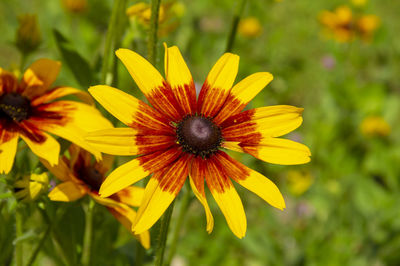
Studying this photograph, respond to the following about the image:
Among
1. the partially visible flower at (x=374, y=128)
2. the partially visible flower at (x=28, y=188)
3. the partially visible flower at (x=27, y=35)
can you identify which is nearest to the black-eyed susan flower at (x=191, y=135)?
the partially visible flower at (x=28, y=188)

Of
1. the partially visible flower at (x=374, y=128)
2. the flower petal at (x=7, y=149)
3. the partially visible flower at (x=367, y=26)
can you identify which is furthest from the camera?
the partially visible flower at (x=367, y=26)

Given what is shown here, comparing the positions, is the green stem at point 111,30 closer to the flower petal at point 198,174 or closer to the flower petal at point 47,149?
the flower petal at point 47,149

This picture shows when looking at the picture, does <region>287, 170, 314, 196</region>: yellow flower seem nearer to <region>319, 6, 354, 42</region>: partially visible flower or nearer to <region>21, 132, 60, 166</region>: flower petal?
<region>319, 6, 354, 42</region>: partially visible flower

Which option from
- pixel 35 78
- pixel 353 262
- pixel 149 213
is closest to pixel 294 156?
pixel 149 213

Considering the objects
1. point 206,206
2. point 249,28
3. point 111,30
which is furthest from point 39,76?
point 249,28

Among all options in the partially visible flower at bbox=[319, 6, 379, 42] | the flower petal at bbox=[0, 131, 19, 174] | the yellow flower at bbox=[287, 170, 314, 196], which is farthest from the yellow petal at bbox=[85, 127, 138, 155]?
the partially visible flower at bbox=[319, 6, 379, 42]
